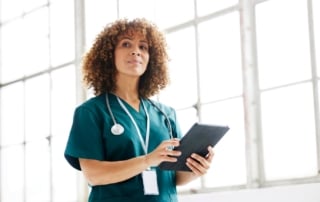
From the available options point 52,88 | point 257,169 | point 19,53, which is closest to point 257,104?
point 257,169

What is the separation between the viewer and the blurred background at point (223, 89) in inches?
113

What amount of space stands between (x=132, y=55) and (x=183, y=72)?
4.57 ft

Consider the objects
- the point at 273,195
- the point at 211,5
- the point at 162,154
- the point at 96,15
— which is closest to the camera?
the point at 162,154

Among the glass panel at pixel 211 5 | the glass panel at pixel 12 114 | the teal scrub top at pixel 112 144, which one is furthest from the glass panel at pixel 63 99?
the teal scrub top at pixel 112 144

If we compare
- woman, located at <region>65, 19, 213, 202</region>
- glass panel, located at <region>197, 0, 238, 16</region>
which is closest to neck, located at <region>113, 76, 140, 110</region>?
woman, located at <region>65, 19, 213, 202</region>

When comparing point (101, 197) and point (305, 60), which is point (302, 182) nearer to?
point (305, 60)

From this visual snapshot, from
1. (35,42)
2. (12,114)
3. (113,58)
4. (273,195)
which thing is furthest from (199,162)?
(12,114)

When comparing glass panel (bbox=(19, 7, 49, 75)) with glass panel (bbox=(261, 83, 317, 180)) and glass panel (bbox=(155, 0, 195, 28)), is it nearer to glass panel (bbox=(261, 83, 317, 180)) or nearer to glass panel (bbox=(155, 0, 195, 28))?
glass panel (bbox=(155, 0, 195, 28))

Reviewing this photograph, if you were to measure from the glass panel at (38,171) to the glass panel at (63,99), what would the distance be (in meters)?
0.18

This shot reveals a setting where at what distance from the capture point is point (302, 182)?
2807mm

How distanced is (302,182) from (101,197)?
3.76 ft

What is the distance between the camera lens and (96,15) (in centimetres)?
427

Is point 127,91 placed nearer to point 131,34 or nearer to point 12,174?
point 131,34

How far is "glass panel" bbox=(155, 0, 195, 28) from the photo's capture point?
3.53 metres
